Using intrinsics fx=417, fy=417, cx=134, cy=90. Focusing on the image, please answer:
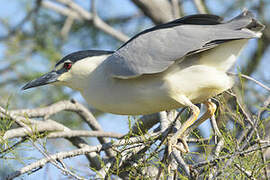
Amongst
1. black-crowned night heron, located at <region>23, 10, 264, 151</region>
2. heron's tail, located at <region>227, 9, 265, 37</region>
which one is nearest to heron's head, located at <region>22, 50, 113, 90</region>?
black-crowned night heron, located at <region>23, 10, 264, 151</region>

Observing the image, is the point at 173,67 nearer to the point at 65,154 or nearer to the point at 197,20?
the point at 197,20

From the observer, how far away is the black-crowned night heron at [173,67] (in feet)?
7.41

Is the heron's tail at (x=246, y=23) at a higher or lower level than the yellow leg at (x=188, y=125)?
higher

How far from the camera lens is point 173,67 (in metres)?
2.31

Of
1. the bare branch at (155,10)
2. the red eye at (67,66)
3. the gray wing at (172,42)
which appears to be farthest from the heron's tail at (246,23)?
the bare branch at (155,10)

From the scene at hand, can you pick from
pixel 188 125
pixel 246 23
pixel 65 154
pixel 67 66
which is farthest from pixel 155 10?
pixel 65 154

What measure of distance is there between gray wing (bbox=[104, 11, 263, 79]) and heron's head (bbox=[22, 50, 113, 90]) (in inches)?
5.7

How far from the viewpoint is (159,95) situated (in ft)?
7.37

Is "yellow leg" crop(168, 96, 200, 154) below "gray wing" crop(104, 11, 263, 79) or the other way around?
below

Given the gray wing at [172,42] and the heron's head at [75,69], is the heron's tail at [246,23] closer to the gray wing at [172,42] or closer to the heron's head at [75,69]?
the gray wing at [172,42]

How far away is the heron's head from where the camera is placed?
258 cm

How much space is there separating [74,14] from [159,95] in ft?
10.5

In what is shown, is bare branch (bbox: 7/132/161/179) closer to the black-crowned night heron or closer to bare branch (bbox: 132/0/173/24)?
the black-crowned night heron

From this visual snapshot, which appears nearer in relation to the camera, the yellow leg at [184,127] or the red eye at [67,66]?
the yellow leg at [184,127]
